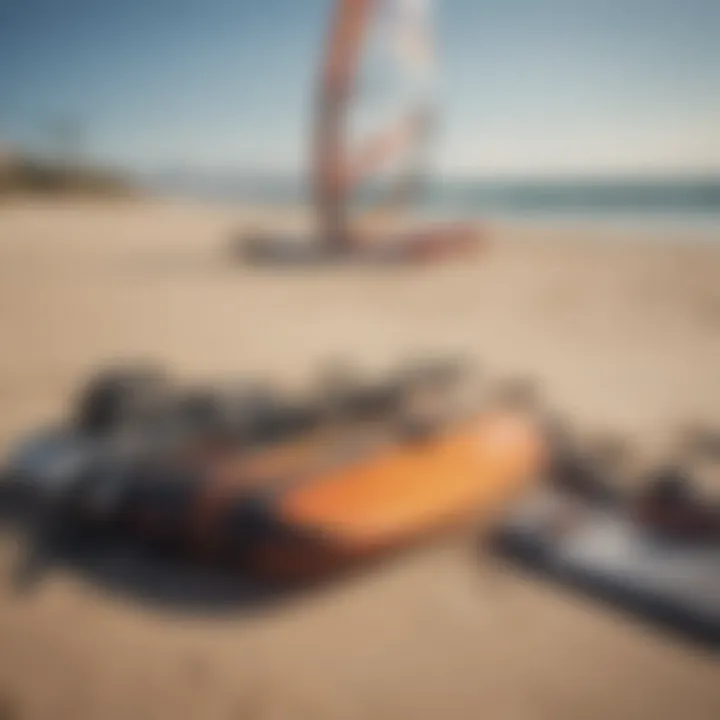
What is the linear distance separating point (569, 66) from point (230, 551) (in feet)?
2.85

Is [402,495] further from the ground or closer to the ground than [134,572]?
further from the ground

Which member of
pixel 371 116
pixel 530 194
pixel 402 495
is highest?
pixel 371 116

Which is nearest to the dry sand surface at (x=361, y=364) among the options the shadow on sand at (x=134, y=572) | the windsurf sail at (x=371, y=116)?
the shadow on sand at (x=134, y=572)

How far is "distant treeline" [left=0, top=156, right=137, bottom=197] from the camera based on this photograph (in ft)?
4.15

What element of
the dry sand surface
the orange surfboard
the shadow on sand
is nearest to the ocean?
the dry sand surface

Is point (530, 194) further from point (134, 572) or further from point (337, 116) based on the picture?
point (134, 572)

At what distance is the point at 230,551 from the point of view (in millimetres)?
1134

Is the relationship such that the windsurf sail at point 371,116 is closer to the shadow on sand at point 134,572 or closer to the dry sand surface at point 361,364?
the dry sand surface at point 361,364

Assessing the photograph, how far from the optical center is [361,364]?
4.11 ft

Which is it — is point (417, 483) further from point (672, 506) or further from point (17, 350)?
point (17, 350)

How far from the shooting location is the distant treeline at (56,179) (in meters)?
1.26

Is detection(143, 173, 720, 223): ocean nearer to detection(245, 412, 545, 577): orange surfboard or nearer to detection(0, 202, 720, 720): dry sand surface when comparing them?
detection(0, 202, 720, 720): dry sand surface

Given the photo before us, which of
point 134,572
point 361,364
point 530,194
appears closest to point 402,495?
point 361,364

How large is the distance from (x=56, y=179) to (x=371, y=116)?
51cm
